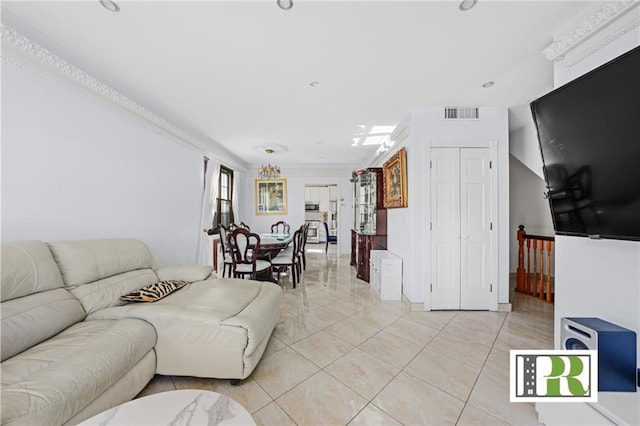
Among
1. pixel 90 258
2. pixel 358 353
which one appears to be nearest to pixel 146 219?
pixel 90 258

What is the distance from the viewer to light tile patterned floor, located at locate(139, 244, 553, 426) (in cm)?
154

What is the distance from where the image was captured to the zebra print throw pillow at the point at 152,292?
2010mm

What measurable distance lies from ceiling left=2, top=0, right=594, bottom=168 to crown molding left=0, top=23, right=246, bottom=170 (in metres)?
0.09

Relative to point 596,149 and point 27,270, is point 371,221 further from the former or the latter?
point 27,270

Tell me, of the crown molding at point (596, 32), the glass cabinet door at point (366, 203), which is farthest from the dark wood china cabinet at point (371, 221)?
the crown molding at point (596, 32)

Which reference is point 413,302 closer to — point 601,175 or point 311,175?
point 601,175

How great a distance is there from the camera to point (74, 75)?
7.34 ft

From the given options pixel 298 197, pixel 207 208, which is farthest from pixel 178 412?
pixel 298 197

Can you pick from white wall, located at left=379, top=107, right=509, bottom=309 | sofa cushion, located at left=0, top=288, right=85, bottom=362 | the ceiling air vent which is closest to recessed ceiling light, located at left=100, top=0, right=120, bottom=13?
sofa cushion, located at left=0, top=288, right=85, bottom=362

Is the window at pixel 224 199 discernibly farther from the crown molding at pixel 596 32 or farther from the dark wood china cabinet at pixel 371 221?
the crown molding at pixel 596 32

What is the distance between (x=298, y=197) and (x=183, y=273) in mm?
4711

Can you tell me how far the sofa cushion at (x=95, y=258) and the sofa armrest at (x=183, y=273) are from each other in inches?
6.2

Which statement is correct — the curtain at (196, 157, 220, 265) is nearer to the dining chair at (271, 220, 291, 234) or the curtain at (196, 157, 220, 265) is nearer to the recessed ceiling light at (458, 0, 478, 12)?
the dining chair at (271, 220, 291, 234)

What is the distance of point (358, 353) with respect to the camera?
2.20 metres
